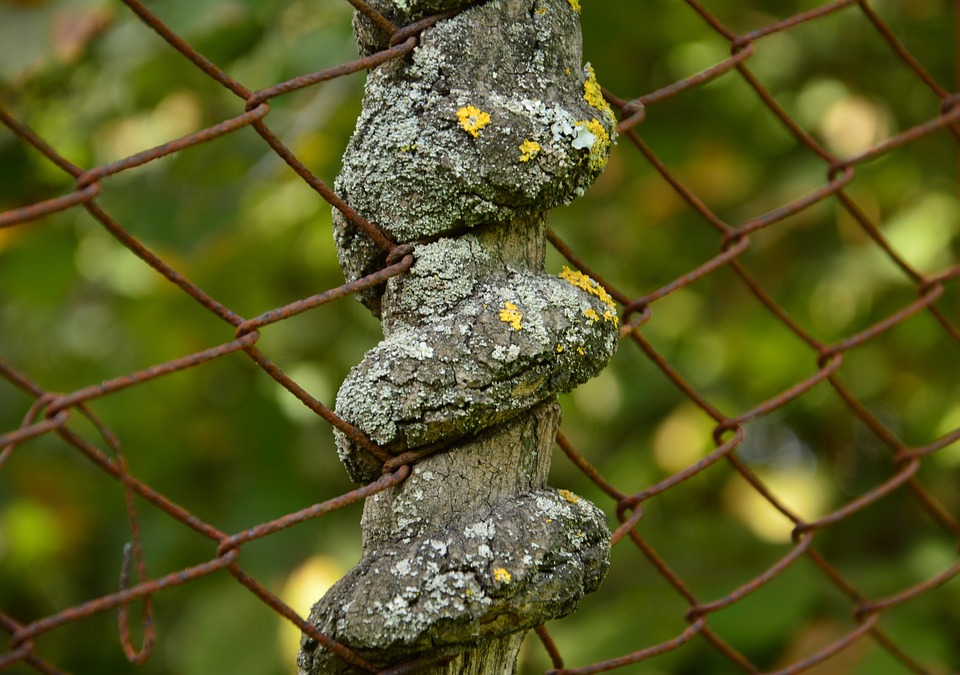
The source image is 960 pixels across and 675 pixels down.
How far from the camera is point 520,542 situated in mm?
765

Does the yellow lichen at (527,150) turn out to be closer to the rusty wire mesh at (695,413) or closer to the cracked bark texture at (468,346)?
the cracked bark texture at (468,346)

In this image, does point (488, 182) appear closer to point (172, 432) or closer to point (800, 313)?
point (800, 313)

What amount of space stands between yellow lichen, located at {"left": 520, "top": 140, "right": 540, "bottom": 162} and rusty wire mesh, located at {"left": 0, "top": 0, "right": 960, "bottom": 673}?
0.38 feet

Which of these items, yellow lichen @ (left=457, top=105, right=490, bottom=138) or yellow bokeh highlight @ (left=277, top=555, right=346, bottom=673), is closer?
yellow lichen @ (left=457, top=105, right=490, bottom=138)

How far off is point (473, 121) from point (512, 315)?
149mm

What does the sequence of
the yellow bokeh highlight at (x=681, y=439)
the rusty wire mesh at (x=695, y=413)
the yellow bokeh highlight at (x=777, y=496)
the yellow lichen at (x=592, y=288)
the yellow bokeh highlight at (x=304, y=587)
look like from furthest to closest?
1. the yellow bokeh highlight at (x=777, y=496)
2. the yellow bokeh highlight at (x=681, y=439)
3. the yellow bokeh highlight at (x=304, y=587)
4. the yellow lichen at (x=592, y=288)
5. the rusty wire mesh at (x=695, y=413)

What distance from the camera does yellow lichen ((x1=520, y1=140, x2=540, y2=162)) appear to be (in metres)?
0.78

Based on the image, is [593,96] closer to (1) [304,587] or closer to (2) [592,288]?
(2) [592,288]

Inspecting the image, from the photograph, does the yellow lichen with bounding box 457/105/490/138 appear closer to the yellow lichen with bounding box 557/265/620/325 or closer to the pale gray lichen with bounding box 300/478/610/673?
the yellow lichen with bounding box 557/265/620/325

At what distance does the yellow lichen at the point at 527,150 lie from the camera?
2.54 feet

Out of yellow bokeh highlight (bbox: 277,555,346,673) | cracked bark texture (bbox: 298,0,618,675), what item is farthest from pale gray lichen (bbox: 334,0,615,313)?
yellow bokeh highlight (bbox: 277,555,346,673)

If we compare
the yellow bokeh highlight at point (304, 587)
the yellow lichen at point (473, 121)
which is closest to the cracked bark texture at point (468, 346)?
the yellow lichen at point (473, 121)

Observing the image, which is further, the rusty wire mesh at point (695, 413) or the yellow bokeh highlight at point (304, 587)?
the yellow bokeh highlight at point (304, 587)

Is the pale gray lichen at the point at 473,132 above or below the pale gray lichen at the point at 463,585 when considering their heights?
above
